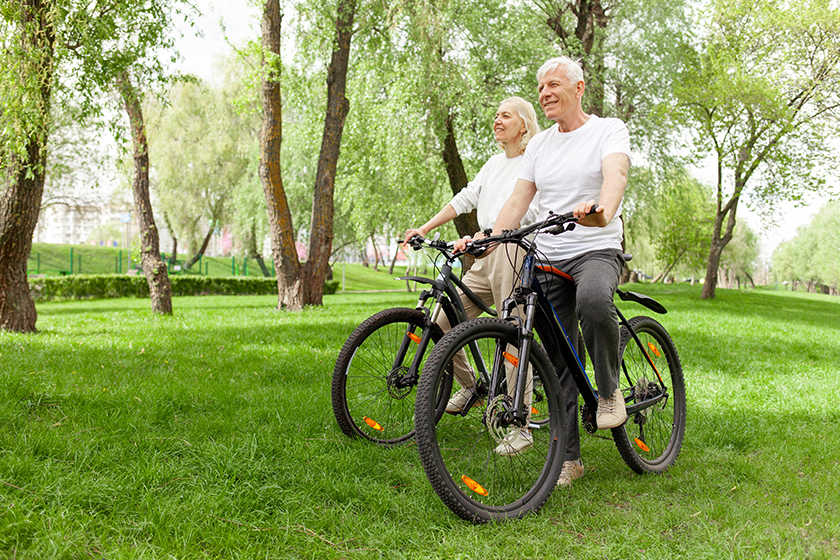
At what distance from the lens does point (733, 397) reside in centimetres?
544

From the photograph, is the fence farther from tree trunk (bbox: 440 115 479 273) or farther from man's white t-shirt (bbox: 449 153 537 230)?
man's white t-shirt (bbox: 449 153 537 230)

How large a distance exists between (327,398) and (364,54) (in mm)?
11906

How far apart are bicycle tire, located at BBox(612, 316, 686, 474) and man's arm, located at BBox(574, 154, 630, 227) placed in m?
0.98

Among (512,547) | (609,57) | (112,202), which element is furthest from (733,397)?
(112,202)

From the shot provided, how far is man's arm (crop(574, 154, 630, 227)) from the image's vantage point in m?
2.55

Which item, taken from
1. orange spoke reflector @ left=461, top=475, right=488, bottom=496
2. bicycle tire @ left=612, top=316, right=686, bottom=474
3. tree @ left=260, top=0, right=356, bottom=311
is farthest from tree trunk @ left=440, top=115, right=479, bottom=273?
orange spoke reflector @ left=461, top=475, right=488, bottom=496

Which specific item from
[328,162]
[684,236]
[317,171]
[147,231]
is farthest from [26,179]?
[684,236]

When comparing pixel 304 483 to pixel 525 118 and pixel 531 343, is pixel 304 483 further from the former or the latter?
pixel 525 118

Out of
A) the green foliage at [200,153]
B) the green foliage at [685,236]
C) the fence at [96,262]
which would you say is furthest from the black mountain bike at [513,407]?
the fence at [96,262]

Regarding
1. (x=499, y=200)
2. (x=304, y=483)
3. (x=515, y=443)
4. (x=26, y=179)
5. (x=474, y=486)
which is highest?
(x=26, y=179)

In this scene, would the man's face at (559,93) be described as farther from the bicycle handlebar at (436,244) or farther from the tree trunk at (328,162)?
the tree trunk at (328,162)

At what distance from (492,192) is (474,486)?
1.98m

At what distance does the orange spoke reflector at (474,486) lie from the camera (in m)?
2.58

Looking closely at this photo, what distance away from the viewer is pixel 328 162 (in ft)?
44.3
